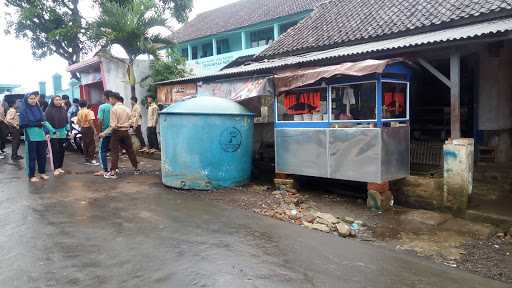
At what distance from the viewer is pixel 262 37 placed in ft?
75.0

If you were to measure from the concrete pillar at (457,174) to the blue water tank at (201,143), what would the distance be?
11.8ft

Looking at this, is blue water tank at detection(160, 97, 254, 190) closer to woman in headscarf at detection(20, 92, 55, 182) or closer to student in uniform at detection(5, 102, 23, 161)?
woman in headscarf at detection(20, 92, 55, 182)

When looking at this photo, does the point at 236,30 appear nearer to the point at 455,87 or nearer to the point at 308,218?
the point at 455,87

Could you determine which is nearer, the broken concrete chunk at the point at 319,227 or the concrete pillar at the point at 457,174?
the broken concrete chunk at the point at 319,227

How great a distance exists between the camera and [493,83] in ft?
26.4

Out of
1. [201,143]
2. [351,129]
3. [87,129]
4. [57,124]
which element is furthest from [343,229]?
[87,129]

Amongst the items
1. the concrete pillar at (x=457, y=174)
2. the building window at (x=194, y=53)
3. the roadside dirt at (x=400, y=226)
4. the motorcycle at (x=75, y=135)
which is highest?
the building window at (x=194, y=53)

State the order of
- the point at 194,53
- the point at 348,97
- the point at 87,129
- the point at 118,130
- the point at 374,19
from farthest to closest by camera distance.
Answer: the point at 194,53 < the point at 374,19 < the point at 87,129 < the point at 118,130 < the point at 348,97

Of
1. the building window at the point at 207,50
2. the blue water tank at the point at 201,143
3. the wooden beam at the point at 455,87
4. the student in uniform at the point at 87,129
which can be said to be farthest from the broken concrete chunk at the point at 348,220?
the building window at the point at 207,50

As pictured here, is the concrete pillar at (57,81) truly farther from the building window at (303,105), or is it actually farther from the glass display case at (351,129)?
the glass display case at (351,129)

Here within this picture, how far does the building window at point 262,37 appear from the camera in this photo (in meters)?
22.4

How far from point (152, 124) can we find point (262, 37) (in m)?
12.9

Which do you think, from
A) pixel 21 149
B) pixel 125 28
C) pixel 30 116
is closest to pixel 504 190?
pixel 30 116

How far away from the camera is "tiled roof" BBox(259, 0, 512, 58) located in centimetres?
838
